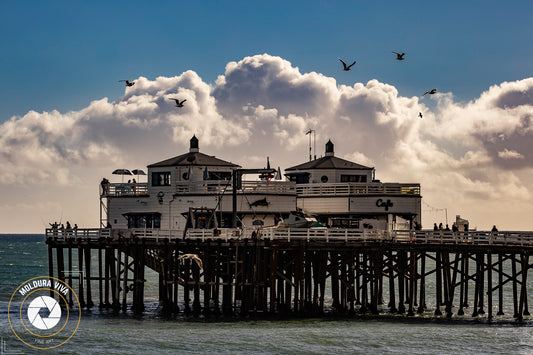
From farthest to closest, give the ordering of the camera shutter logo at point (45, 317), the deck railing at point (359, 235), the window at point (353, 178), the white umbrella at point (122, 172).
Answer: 1. the window at point (353, 178)
2. the white umbrella at point (122, 172)
3. the deck railing at point (359, 235)
4. the camera shutter logo at point (45, 317)

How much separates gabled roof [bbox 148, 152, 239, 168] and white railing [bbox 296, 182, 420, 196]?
615cm

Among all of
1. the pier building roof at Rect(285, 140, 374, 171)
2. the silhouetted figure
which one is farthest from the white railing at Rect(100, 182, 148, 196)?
the pier building roof at Rect(285, 140, 374, 171)

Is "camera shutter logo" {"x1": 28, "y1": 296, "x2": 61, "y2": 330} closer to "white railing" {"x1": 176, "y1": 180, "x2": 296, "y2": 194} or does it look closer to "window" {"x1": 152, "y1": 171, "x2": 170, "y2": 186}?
"window" {"x1": 152, "y1": 171, "x2": 170, "y2": 186}

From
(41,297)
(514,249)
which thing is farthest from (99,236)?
(514,249)

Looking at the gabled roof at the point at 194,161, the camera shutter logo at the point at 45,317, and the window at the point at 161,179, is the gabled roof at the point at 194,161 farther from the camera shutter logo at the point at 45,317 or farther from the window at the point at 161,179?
the camera shutter logo at the point at 45,317

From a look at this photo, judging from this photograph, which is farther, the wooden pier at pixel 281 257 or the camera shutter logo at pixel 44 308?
the camera shutter logo at pixel 44 308

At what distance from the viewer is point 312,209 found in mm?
61250

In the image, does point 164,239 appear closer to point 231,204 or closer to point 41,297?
point 231,204

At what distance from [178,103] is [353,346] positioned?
24.1m

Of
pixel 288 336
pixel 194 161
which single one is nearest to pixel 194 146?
pixel 194 161

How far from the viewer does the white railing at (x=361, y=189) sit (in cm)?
6072

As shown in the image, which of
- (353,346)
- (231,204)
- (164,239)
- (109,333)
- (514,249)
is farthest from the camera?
(231,204)

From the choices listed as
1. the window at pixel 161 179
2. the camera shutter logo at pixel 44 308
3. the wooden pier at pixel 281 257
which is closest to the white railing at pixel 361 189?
the wooden pier at pixel 281 257

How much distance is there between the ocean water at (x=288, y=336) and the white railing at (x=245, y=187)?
10828mm
